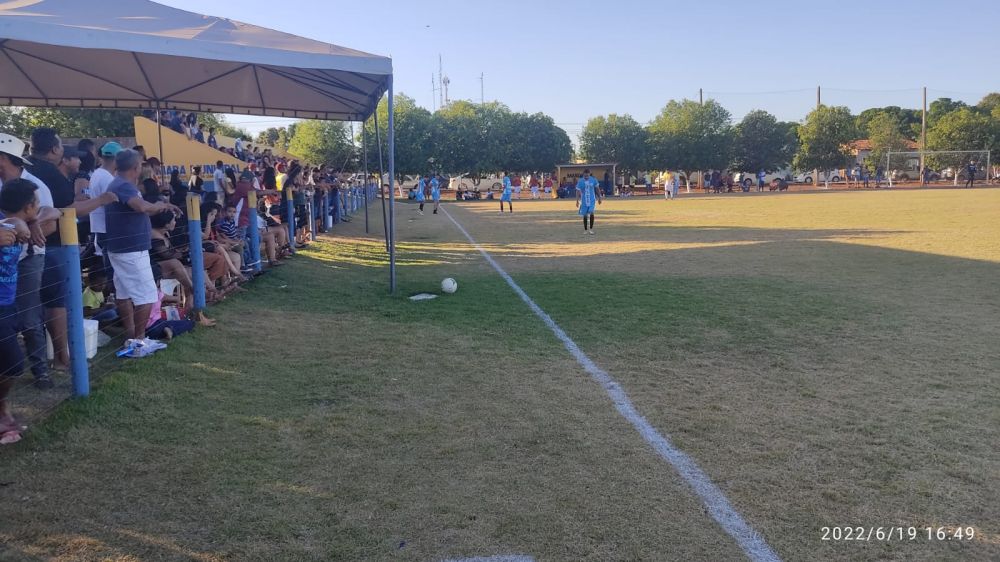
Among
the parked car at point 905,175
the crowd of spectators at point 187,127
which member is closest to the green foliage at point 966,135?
the parked car at point 905,175

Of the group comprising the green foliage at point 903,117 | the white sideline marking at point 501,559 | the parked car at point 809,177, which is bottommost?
the white sideline marking at point 501,559

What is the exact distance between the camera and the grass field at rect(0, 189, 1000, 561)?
3.23 meters

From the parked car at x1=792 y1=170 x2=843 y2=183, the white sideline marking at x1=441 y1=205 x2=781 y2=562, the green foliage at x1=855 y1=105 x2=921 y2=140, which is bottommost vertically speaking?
the white sideline marking at x1=441 y1=205 x2=781 y2=562

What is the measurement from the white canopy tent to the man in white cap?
5.58 ft

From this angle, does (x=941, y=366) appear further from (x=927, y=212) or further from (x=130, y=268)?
(x=927, y=212)

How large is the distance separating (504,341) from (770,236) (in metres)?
13.3

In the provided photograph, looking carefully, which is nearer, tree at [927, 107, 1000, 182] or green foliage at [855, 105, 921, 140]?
tree at [927, 107, 1000, 182]

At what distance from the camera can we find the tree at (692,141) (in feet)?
225

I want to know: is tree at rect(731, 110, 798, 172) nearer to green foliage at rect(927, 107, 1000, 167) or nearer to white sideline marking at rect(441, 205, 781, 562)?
green foliage at rect(927, 107, 1000, 167)

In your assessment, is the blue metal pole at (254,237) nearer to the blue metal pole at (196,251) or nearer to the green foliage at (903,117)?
the blue metal pole at (196,251)

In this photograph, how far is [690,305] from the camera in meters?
8.84

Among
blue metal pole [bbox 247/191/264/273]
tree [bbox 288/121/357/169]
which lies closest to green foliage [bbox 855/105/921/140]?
tree [bbox 288/121/357/169]

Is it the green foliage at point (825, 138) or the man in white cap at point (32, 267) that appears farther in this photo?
the green foliage at point (825, 138)
